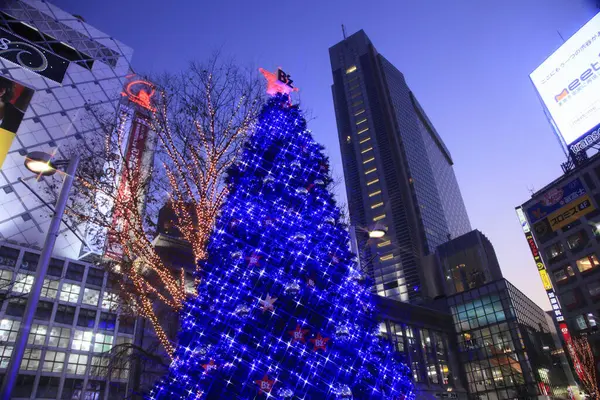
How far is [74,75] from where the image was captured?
4903 centimetres

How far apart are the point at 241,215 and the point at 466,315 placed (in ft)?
130

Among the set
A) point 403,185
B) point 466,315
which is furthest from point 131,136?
point 403,185

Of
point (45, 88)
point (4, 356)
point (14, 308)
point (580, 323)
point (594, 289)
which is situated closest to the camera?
point (4, 356)

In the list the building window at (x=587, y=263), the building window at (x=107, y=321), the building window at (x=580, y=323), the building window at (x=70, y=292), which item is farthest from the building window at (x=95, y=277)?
the building window at (x=587, y=263)

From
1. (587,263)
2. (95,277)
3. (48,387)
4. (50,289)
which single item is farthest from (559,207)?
(48,387)

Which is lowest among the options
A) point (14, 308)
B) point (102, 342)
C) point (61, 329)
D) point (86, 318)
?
point (102, 342)

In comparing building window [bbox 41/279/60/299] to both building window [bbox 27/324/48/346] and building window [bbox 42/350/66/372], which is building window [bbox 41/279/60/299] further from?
building window [bbox 42/350/66/372]

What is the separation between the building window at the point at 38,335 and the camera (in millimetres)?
30938

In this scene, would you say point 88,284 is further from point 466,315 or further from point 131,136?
point 466,315

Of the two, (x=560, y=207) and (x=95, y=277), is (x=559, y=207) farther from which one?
(x=95, y=277)

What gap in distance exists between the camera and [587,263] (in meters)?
43.3

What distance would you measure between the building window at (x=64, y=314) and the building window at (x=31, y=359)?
9.44 ft

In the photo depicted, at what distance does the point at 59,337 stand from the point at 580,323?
53.6 meters

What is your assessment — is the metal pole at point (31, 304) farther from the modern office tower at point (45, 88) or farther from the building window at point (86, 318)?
the building window at point (86, 318)
